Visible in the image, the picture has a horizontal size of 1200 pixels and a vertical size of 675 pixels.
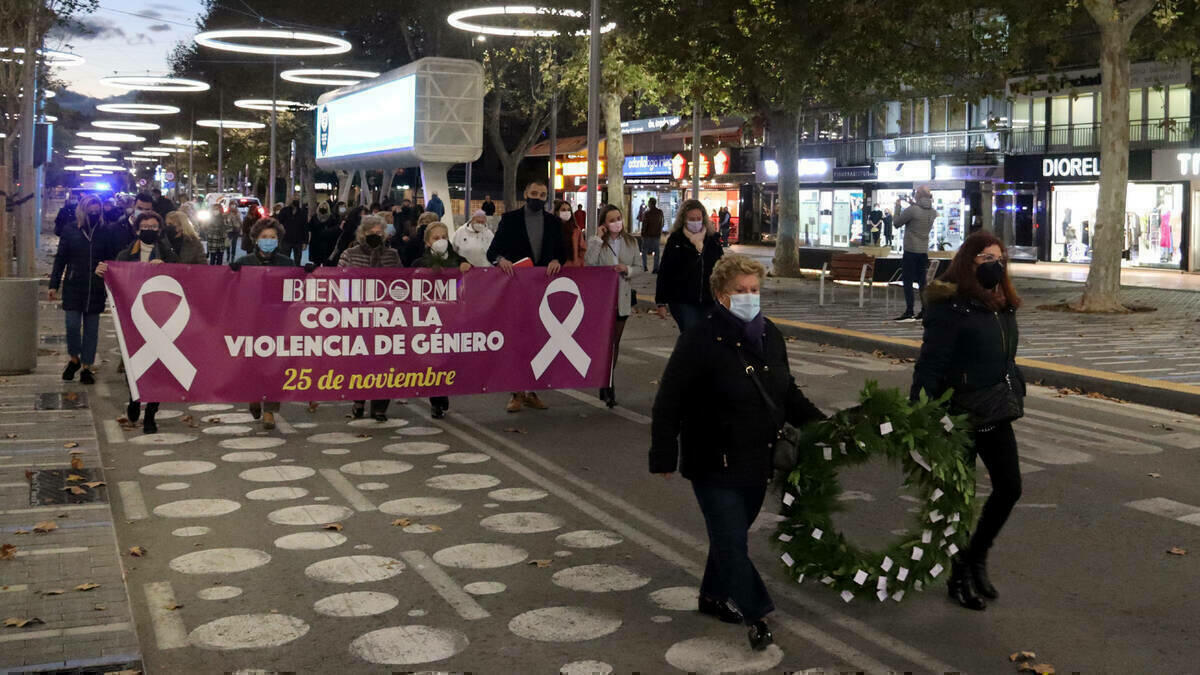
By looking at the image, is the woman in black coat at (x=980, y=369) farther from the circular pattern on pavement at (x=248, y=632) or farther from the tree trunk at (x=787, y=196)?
the tree trunk at (x=787, y=196)

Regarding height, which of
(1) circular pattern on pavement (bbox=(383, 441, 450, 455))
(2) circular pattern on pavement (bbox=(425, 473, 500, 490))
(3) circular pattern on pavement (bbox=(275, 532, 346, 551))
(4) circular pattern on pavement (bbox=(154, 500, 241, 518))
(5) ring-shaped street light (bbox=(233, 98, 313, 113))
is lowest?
(3) circular pattern on pavement (bbox=(275, 532, 346, 551))

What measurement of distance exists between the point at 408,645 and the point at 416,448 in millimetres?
4666

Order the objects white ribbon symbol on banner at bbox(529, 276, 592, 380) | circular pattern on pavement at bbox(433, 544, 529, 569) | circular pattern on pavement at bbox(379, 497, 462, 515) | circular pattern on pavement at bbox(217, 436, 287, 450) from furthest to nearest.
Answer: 1. white ribbon symbol on banner at bbox(529, 276, 592, 380)
2. circular pattern on pavement at bbox(217, 436, 287, 450)
3. circular pattern on pavement at bbox(379, 497, 462, 515)
4. circular pattern on pavement at bbox(433, 544, 529, 569)

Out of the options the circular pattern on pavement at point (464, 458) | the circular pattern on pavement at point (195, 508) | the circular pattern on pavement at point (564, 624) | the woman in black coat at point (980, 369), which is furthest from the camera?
the circular pattern on pavement at point (464, 458)

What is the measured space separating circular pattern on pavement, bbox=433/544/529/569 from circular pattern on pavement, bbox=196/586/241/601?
106cm

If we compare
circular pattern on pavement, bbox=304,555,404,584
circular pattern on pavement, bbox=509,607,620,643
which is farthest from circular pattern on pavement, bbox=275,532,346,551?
circular pattern on pavement, bbox=509,607,620,643

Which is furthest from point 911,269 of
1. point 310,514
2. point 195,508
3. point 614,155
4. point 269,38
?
point 269,38

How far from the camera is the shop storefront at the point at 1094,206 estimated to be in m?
38.7

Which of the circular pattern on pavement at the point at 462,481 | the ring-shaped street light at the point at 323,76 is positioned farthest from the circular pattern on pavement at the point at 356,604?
the ring-shaped street light at the point at 323,76

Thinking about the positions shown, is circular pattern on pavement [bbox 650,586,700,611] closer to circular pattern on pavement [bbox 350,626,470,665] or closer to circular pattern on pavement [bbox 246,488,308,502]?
circular pattern on pavement [bbox 350,626,470,665]

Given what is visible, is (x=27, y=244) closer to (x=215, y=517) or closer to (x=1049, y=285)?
(x=215, y=517)

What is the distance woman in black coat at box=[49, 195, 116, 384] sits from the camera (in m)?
13.2

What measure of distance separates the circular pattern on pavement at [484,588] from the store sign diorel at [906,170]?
4493 centimetres

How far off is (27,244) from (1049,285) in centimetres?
2161
